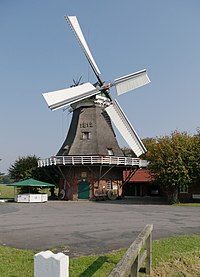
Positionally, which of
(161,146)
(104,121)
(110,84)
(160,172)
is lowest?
(160,172)

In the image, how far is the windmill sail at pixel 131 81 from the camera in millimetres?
30047

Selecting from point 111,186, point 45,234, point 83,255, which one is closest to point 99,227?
point 45,234

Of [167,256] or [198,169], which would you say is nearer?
[167,256]

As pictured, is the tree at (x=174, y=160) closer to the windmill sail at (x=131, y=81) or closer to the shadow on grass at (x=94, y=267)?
the windmill sail at (x=131, y=81)

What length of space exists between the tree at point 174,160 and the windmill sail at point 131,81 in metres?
7.10

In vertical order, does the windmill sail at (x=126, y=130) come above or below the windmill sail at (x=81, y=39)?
below

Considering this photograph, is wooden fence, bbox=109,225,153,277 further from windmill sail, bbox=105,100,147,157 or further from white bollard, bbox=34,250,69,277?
windmill sail, bbox=105,100,147,157

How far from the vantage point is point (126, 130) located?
2892cm

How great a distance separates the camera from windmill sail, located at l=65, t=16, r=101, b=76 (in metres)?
Answer: 29.9

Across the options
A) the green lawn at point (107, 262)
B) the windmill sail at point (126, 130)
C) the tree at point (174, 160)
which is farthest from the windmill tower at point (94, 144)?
the green lawn at point (107, 262)

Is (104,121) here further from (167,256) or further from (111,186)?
(167,256)

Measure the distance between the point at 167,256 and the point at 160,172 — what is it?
18.2 metres

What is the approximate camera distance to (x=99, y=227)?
11.2 m

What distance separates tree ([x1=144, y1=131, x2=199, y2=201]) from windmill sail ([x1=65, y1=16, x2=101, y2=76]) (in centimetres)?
1014
